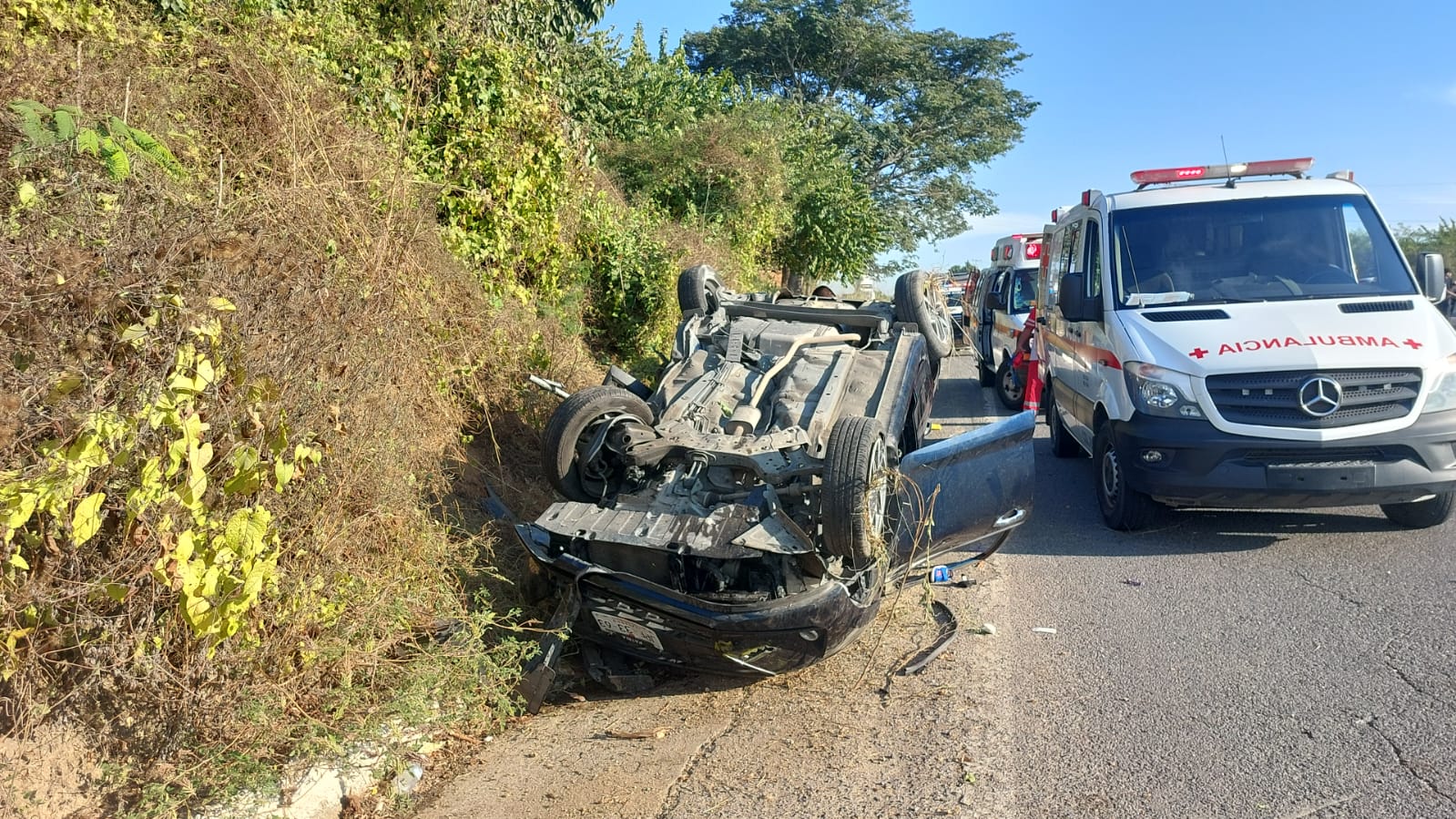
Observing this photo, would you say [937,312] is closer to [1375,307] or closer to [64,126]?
[1375,307]

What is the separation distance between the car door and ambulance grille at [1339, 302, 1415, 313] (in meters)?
2.88

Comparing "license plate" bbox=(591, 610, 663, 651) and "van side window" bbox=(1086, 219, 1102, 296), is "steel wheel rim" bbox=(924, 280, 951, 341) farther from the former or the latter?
"license plate" bbox=(591, 610, 663, 651)

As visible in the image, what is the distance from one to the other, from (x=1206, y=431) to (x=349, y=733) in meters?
5.15

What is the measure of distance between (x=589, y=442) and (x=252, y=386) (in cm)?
238

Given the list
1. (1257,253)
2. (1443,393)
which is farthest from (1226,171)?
(1443,393)

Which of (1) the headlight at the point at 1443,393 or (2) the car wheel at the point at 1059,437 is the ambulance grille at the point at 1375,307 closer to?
(1) the headlight at the point at 1443,393

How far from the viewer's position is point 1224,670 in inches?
193

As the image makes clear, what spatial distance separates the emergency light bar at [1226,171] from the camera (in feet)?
26.8

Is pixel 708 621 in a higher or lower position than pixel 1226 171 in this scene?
lower

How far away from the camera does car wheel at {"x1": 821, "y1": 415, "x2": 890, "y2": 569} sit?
467 cm

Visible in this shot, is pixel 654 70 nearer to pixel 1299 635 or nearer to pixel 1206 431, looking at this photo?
pixel 1206 431

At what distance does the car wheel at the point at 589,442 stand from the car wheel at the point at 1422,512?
4.98 m

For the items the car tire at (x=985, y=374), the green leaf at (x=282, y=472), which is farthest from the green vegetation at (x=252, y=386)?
the car tire at (x=985, y=374)

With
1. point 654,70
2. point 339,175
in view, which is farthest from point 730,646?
point 654,70
